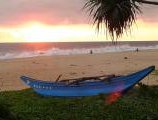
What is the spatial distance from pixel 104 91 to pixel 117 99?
2.87 ft

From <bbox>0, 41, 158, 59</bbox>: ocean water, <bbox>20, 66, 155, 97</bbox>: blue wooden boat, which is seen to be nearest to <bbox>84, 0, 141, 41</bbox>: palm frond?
<bbox>20, 66, 155, 97</bbox>: blue wooden boat

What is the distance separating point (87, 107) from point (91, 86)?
5.94 ft

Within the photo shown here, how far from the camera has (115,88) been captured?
14.2 meters

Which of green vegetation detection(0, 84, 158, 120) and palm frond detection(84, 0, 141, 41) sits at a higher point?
palm frond detection(84, 0, 141, 41)

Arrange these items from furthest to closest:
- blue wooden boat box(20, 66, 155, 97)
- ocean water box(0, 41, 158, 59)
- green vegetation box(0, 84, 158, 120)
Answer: ocean water box(0, 41, 158, 59), blue wooden boat box(20, 66, 155, 97), green vegetation box(0, 84, 158, 120)

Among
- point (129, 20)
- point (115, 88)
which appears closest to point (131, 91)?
point (115, 88)

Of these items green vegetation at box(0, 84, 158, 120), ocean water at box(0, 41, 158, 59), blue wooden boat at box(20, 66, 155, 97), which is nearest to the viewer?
green vegetation at box(0, 84, 158, 120)

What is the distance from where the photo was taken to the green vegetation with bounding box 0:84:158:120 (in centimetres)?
1200

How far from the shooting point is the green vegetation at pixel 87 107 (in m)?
12.0

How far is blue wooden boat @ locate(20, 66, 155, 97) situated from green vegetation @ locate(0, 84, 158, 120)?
13.0 inches

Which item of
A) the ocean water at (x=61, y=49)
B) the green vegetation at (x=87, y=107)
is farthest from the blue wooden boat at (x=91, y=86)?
the ocean water at (x=61, y=49)

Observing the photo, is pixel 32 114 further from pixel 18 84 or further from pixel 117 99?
pixel 18 84

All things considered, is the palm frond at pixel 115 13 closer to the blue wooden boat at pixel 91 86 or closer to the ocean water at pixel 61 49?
the blue wooden boat at pixel 91 86

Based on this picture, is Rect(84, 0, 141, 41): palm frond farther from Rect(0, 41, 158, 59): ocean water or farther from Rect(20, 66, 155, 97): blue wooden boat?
Rect(0, 41, 158, 59): ocean water
